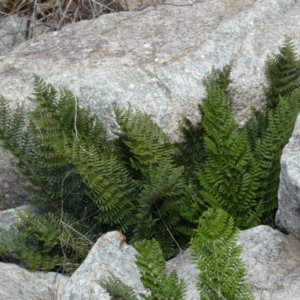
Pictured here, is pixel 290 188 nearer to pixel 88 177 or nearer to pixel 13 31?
pixel 88 177

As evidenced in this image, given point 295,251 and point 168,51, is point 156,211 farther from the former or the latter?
point 168,51

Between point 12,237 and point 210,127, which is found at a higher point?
point 210,127

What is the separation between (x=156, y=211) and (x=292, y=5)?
225 centimetres

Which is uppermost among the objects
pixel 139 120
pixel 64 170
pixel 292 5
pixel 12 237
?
pixel 292 5

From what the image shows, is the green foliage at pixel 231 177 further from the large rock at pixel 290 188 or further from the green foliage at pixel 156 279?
the green foliage at pixel 156 279

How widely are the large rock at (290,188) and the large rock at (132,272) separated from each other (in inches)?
3.4

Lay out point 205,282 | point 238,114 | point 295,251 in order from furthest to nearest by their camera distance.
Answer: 1. point 238,114
2. point 295,251
3. point 205,282

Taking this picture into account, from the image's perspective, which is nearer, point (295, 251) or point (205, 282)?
point (205, 282)

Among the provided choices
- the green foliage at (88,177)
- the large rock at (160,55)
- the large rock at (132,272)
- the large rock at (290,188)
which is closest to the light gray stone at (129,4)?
the large rock at (160,55)

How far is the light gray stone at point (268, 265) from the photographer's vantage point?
3.13 metres

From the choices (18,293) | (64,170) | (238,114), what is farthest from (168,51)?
(18,293)

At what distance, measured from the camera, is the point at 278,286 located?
10.4ft

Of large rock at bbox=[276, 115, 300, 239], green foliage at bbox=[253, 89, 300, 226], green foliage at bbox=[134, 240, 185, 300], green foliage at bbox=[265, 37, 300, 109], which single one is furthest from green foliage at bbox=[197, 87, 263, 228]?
green foliage at bbox=[134, 240, 185, 300]

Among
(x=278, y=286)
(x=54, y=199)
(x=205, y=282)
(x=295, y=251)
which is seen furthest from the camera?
(x=54, y=199)
